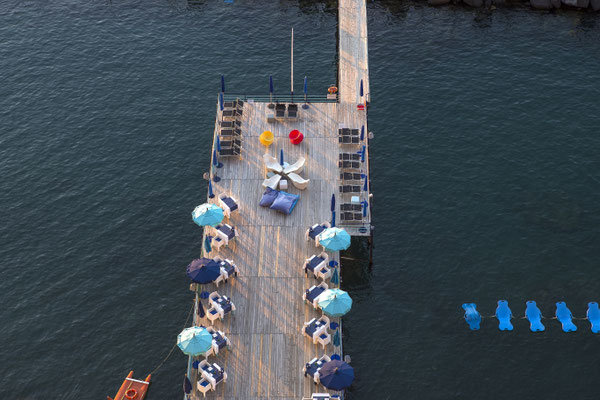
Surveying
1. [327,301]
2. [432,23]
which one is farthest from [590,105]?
[327,301]

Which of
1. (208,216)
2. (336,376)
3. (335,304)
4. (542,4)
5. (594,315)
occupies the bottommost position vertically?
(336,376)

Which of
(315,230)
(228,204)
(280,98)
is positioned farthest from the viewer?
(280,98)

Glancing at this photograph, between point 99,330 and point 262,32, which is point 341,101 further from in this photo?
point 99,330

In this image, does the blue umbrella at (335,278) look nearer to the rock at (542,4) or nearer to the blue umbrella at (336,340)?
the blue umbrella at (336,340)

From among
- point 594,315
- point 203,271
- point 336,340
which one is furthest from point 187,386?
point 594,315

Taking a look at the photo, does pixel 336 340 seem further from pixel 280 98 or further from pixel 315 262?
pixel 280 98

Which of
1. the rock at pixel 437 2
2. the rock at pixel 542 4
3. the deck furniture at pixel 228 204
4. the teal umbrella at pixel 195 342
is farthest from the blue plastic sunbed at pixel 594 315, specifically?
the rock at pixel 437 2
